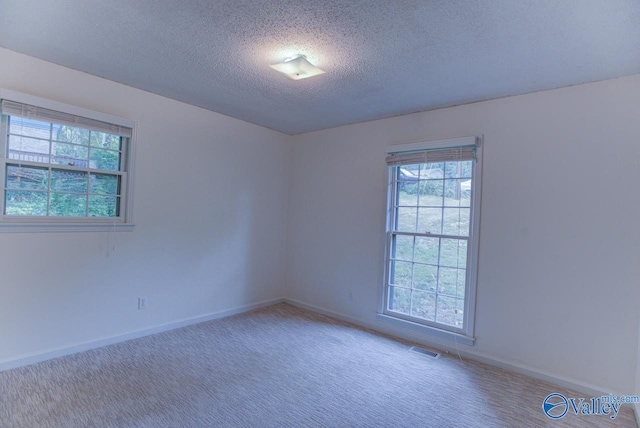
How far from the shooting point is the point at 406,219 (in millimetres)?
3719

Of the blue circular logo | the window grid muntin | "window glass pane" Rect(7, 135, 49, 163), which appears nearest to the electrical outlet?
the window grid muntin

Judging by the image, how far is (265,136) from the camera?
4.59 meters

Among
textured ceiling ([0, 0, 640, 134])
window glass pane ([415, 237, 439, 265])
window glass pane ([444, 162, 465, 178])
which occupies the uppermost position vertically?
textured ceiling ([0, 0, 640, 134])

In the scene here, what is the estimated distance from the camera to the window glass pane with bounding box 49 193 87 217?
9.29 feet

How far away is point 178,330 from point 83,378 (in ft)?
3.64

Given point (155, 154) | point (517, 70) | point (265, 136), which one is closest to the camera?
point (517, 70)

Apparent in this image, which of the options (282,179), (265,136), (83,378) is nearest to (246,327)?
(83,378)

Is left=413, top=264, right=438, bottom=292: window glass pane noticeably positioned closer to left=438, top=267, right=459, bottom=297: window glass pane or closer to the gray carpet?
left=438, top=267, right=459, bottom=297: window glass pane

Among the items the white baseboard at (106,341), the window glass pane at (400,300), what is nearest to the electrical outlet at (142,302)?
the white baseboard at (106,341)

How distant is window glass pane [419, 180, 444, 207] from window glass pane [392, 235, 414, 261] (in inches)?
17.3

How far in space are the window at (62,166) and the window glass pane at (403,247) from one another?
114 inches

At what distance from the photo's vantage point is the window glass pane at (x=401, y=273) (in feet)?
12.0

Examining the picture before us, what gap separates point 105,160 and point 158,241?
95cm

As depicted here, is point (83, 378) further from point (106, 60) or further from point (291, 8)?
point (291, 8)
